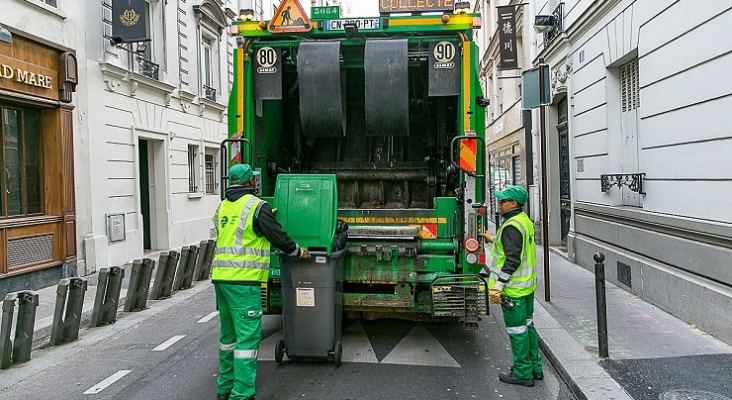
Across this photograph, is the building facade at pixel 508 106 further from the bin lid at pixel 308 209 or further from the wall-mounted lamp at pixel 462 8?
the bin lid at pixel 308 209

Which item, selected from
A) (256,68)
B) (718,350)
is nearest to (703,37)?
(718,350)

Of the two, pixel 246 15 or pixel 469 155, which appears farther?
pixel 246 15

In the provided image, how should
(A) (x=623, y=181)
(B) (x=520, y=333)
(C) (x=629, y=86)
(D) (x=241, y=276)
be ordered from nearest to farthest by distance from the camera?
(D) (x=241, y=276) < (B) (x=520, y=333) < (A) (x=623, y=181) < (C) (x=629, y=86)

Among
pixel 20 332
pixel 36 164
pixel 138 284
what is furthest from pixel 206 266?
pixel 20 332

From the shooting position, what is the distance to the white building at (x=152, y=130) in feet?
33.7

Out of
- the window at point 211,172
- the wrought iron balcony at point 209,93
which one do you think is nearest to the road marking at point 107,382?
the window at point 211,172

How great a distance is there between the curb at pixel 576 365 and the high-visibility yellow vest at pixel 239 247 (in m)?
2.56

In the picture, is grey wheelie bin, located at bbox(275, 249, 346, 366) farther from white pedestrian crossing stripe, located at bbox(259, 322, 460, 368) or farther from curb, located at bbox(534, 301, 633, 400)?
curb, located at bbox(534, 301, 633, 400)

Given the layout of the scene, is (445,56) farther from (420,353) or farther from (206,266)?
(206,266)

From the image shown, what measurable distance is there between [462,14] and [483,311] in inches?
109

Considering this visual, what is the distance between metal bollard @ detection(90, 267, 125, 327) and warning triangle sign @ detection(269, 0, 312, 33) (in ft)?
11.2

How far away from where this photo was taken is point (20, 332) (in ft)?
17.4

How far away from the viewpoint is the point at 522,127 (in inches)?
615

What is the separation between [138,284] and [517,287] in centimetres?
508
